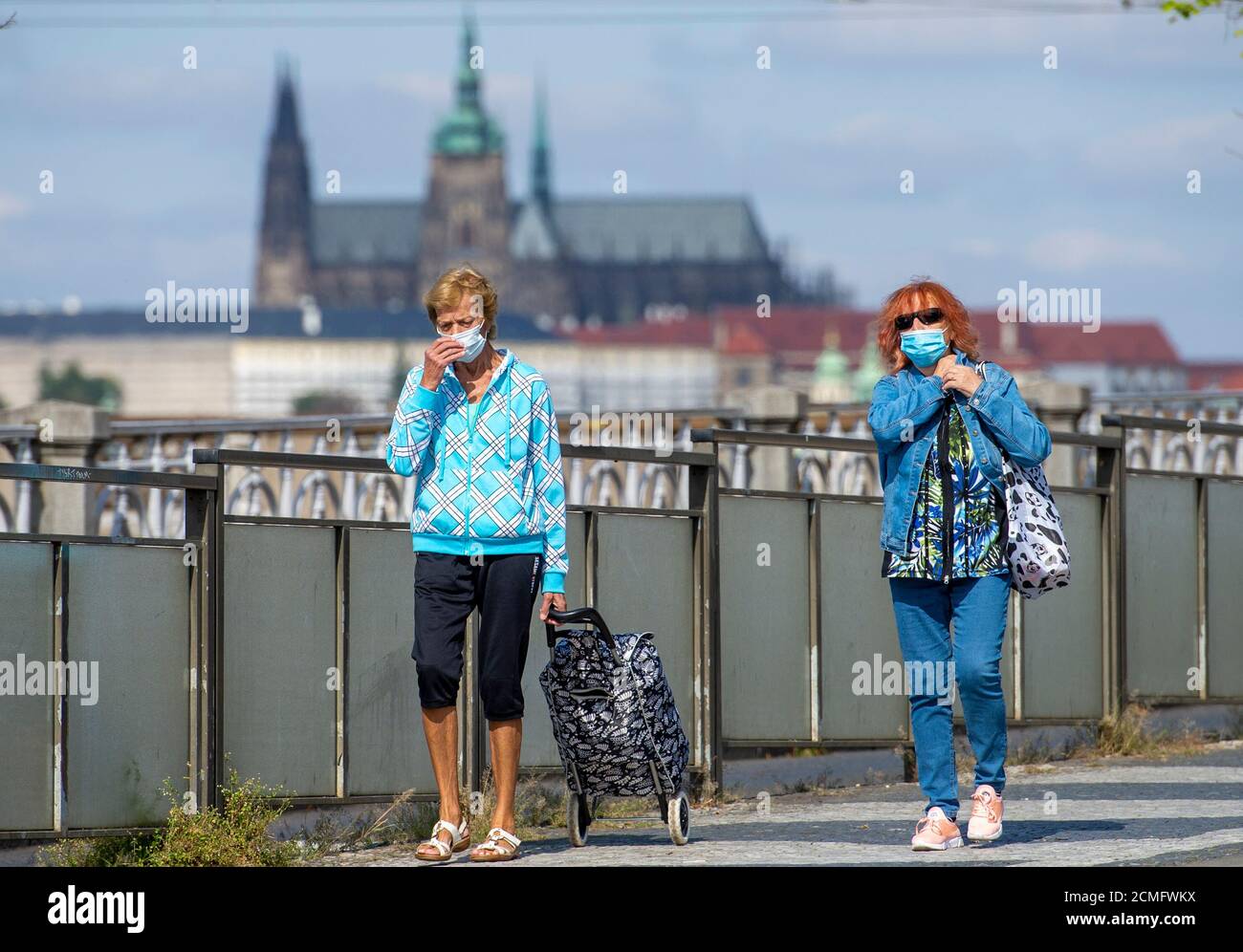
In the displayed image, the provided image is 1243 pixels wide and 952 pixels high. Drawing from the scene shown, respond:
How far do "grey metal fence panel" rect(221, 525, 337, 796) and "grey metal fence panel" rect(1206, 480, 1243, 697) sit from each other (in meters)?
4.57

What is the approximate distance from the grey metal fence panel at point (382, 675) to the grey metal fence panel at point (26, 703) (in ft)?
3.65

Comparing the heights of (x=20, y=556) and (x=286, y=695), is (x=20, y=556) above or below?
above

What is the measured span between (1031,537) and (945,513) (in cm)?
26

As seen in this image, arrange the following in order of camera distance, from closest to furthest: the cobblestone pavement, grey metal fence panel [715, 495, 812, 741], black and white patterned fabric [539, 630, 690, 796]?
the cobblestone pavement, black and white patterned fabric [539, 630, 690, 796], grey metal fence panel [715, 495, 812, 741]

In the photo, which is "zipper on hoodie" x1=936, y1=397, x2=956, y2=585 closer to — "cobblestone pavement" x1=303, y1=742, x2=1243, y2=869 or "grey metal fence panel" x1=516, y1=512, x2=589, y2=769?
"cobblestone pavement" x1=303, y1=742, x2=1243, y2=869

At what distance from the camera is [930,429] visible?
6801mm

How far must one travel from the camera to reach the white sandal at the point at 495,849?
22.2 feet

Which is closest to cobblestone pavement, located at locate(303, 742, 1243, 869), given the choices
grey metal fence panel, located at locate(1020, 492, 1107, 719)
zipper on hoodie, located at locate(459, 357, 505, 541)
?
grey metal fence panel, located at locate(1020, 492, 1107, 719)

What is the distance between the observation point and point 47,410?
1330cm

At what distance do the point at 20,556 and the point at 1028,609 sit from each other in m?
4.49

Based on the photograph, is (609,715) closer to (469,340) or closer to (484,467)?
(484,467)

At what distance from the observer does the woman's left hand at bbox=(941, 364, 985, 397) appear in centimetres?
666
